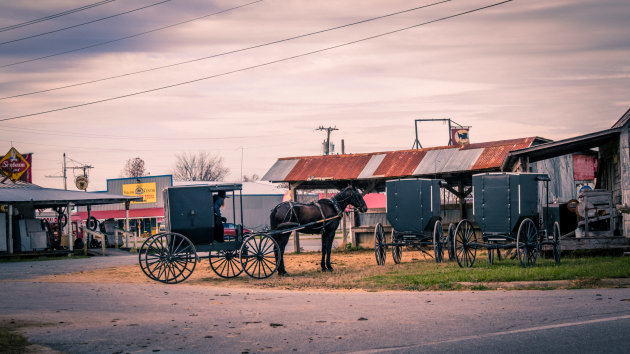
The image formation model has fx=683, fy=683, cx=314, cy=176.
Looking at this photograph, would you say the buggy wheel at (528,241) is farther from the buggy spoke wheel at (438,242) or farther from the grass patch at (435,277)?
the buggy spoke wheel at (438,242)

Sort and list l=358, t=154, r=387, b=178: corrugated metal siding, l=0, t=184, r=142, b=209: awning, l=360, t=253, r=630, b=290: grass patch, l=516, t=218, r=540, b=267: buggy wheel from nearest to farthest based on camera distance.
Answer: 1. l=360, t=253, r=630, b=290: grass patch
2. l=516, t=218, r=540, b=267: buggy wheel
3. l=358, t=154, r=387, b=178: corrugated metal siding
4. l=0, t=184, r=142, b=209: awning

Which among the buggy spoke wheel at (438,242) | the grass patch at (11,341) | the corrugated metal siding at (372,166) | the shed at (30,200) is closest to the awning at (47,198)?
the shed at (30,200)

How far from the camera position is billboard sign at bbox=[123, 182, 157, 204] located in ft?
221

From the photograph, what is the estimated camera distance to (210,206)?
17938 mm

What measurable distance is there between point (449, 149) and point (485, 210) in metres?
11.6

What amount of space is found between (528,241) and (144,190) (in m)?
54.9

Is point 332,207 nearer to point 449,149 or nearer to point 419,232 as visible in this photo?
point 419,232

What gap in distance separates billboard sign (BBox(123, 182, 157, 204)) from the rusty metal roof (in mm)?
35905

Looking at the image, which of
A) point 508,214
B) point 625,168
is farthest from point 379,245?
point 625,168

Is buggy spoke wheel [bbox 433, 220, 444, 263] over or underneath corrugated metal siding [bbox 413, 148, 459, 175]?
underneath

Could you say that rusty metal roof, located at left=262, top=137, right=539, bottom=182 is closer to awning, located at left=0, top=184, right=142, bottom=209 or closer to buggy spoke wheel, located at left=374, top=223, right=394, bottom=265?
buggy spoke wheel, located at left=374, top=223, right=394, bottom=265

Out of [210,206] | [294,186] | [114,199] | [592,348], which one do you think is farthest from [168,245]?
[114,199]

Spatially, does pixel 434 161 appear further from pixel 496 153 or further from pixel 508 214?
pixel 508 214

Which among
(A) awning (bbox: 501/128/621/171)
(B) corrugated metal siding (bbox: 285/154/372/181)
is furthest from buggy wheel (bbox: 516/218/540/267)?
(B) corrugated metal siding (bbox: 285/154/372/181)
